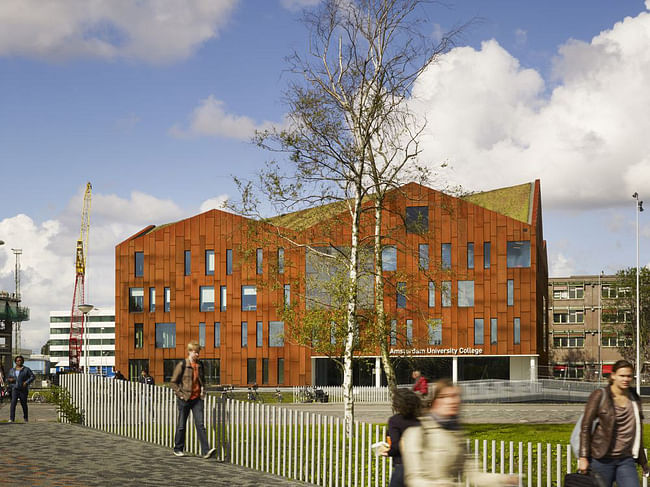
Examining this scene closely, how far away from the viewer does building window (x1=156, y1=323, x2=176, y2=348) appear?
6438cm

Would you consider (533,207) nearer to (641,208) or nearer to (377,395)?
(641,208)

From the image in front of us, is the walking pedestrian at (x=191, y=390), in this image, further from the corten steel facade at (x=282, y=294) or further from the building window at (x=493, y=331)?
the building window at (x=493, y=331)

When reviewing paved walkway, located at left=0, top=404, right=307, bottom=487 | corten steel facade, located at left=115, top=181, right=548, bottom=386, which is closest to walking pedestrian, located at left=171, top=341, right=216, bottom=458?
paved walkway, located at left=0, top=404, right=307, bottom=487

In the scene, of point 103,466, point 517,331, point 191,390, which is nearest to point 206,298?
point 517,331

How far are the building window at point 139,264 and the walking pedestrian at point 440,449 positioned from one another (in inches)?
2395

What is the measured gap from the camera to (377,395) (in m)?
47.5

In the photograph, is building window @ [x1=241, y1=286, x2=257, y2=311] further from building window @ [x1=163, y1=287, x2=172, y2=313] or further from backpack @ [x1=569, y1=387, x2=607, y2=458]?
backpack @ [x1=569, y1=387, x2=607, y2=458]

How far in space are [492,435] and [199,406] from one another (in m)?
10.9

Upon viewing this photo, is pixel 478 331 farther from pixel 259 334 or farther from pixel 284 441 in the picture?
pixel 284 441

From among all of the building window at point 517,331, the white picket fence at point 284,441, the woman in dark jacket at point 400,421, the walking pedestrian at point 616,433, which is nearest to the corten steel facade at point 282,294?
the building window at point 517,331

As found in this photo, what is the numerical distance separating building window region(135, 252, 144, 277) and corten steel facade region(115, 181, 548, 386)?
8 centimetres

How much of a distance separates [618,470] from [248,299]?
183ft

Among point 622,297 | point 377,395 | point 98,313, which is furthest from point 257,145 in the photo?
point 98,313

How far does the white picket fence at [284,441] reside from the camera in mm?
11805
